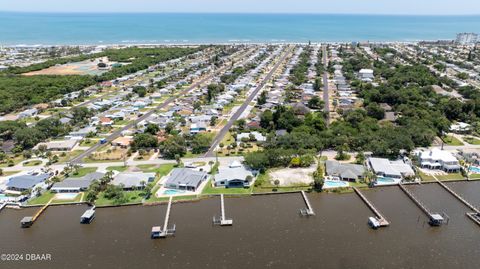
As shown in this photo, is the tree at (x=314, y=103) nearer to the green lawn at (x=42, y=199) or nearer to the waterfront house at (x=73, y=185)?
the waterfront house at (x=73, y=185)

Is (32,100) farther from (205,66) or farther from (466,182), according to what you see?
(466,182)

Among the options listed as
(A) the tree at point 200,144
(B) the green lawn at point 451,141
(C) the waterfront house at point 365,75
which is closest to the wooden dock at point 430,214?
(B) the green lawn at point 451,141

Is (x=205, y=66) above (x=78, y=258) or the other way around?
above

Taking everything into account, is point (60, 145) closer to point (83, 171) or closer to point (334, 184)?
point (83, 171)

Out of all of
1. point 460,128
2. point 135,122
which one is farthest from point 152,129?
point 460,128

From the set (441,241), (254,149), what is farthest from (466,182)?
(254,149)

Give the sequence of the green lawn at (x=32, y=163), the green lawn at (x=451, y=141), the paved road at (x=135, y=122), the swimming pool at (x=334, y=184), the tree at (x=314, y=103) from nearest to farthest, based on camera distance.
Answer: the swimming pool at (x=334, y=184)
the green lawn at (x=32, y=163)
the paved road at (x=135, y=122)
the green lawn at (x=451, y=141)
the tree at (x=314, y=103)
